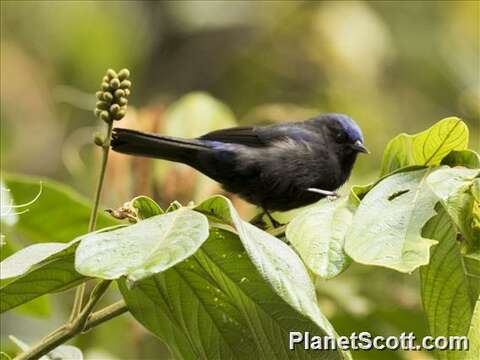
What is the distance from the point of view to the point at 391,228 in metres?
1.82

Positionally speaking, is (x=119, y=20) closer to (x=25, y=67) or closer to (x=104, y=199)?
(x=25, y=67)

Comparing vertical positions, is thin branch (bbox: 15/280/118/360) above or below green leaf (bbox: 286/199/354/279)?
below

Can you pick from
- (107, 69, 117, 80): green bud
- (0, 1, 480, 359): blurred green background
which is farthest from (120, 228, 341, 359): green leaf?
(0, 1, 480, 359): blurred green background

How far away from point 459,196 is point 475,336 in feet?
0.85

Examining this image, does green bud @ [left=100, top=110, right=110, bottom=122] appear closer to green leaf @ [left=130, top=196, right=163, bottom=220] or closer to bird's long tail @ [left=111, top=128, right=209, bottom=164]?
green leaf @ [left=130, top=196, right=163, bottom=220]

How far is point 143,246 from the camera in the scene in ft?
5.43

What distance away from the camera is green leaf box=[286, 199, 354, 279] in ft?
5.71

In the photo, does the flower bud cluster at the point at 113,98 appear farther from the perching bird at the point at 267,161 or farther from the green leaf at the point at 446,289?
the perching bird at the point at 267,161

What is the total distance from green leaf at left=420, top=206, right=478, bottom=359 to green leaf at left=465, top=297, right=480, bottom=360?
0.01m

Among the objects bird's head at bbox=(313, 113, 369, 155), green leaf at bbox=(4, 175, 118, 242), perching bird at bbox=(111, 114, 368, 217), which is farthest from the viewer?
bird's head at bbox=(313, 113, 369, 155)

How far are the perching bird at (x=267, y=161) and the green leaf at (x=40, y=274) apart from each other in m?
1.60

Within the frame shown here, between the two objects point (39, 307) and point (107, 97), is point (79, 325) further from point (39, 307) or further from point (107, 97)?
point (39, 307)

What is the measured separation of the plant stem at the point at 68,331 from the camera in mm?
1894

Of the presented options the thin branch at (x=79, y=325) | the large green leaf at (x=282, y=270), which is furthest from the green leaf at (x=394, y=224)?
the thin branch at (x=79, y=325)
